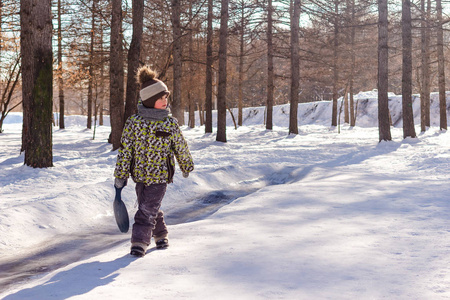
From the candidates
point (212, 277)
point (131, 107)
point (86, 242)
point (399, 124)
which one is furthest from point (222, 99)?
point (399, 124)

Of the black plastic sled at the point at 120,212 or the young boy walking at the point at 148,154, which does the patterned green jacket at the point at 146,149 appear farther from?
the black plastic sled at the point at 120,212

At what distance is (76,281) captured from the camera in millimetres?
3418

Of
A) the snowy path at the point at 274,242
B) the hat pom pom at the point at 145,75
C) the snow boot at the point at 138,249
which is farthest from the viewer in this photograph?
the hat pom pom at the point at 145,75

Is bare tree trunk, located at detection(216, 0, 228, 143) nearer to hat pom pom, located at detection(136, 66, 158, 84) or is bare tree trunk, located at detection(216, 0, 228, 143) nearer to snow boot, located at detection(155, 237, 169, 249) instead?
hat pom pom, located at detection(136, 66, 158, 84)

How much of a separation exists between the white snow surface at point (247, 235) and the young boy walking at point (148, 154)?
14.4 inches

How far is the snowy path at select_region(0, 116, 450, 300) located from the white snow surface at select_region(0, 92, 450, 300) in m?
0.01

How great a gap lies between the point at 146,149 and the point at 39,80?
20.0 ft

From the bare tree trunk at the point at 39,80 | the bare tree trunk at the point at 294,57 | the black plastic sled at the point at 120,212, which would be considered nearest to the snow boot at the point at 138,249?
the black plastic sled at the point at 120,212

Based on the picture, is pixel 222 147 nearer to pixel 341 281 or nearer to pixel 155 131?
pixel 155 131

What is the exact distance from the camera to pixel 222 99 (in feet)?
55.7

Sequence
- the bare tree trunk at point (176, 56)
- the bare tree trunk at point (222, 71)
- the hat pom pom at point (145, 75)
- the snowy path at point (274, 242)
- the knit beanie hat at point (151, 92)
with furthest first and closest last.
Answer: the bare tree trunk at point (176, 56) → the bare tree trunk at point (222, 71) → the hat pom pom at point (145, 75) → the knit beanie hat at point (151, 92) → the snowy path at point (274, 242)

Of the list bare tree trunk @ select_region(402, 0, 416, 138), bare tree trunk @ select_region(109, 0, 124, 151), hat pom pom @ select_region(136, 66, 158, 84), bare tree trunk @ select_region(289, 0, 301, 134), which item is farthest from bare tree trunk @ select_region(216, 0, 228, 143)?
hat pom pom @ select_region(136, 66, 158, 84)

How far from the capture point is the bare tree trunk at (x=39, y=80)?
9.21 meters

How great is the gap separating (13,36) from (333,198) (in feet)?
55.0
